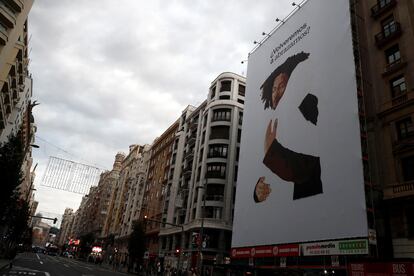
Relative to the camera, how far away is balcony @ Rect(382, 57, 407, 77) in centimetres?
2848

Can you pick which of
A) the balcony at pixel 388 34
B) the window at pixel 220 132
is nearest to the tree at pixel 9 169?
the window at pixel 220 132

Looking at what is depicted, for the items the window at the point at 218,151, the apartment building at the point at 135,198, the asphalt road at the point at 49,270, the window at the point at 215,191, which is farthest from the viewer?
the apartment building at the point at 135,198

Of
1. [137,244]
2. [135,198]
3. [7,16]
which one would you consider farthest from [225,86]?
[135,198]

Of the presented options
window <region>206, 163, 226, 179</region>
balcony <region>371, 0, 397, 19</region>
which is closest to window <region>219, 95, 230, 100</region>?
window <region>206, 163, 226, 179</region>

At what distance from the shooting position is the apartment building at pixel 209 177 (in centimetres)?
5081

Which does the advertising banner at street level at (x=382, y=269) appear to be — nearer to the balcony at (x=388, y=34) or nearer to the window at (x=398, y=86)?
the window at (x=398, y=86)

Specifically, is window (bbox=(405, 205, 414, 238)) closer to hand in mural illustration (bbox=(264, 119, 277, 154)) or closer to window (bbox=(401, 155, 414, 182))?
window (bbox=(401, 155, 414, 182))

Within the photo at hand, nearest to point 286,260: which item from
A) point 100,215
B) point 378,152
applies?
point 378,152

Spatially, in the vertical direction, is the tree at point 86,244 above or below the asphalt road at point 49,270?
above

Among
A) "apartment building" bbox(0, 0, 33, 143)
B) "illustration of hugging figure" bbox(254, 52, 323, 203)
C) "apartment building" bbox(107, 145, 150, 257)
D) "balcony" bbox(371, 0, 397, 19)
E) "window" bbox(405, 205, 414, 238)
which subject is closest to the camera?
"window" bbox(405, 205, 414, 238)

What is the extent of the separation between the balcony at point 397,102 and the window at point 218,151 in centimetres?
2881

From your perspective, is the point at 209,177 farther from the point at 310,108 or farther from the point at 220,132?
the point at 310,108

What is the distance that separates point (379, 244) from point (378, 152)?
712cm

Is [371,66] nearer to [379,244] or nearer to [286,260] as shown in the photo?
[379,244]
